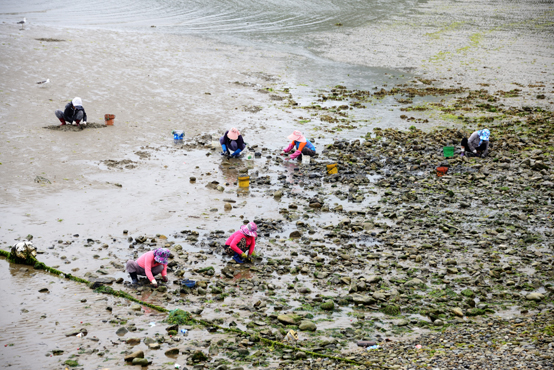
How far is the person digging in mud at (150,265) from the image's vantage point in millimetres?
10469

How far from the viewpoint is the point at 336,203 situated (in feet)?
51.3

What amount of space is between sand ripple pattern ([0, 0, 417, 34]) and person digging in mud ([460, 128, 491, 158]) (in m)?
29.3

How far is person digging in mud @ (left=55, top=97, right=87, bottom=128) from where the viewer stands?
19984 millimetres

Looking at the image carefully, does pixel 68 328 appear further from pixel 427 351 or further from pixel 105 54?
pixel 105 54

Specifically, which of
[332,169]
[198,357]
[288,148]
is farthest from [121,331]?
[288,148]

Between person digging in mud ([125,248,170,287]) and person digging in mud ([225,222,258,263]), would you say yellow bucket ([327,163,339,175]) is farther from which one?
person digging in mud ([125,248,170,287])

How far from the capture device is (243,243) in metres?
12.0

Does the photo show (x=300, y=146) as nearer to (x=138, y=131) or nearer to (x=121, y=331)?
(x=138, y=131)

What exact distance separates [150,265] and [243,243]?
94.9 inches

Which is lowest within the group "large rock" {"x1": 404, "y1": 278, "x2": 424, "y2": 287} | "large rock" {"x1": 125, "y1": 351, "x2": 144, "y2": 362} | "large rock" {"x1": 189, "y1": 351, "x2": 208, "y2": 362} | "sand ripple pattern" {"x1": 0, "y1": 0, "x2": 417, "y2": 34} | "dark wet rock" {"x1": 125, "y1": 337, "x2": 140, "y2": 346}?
"large rock" {"x1": 404, "y1": 278, "x2": 424, "y2": 287}

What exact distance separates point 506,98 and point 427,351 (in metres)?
23.1

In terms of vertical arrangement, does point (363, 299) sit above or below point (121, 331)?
below

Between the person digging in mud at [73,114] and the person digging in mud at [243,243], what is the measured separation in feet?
37.3

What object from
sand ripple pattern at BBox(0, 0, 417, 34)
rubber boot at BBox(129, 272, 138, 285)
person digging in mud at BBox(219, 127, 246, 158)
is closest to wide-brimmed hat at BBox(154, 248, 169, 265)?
rubber boot at BBox(129, 272, 138, 285)
